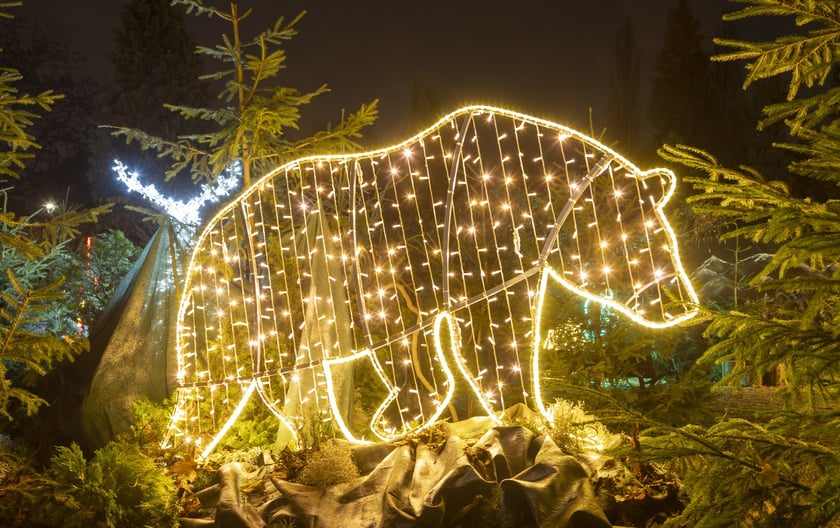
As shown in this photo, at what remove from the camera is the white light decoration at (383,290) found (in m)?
4.76

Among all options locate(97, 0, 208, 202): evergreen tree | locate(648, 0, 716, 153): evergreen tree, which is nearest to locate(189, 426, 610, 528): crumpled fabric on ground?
locate(97, 0, 208, 202): evergreen tree

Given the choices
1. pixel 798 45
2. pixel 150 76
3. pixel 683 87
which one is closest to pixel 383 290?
pixel 798 45

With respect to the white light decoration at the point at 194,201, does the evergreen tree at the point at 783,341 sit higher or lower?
lower

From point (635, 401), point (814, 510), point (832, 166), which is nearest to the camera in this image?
point (814, 510)

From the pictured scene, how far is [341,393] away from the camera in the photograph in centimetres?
588

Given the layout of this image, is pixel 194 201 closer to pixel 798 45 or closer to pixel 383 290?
pixel 383 290

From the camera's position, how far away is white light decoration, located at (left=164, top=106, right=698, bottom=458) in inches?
187

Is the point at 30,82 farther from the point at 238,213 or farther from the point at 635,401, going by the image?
the point at 635,401

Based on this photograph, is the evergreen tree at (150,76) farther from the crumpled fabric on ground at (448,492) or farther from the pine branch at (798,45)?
the pine branch at (798,45)

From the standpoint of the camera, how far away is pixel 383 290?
5.48 metres

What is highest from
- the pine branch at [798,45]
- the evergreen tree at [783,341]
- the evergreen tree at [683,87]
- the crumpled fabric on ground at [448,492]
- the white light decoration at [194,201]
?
the evergreen tree at [683,87]

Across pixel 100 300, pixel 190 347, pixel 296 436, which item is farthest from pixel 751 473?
pixel 100 300

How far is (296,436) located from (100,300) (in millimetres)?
5267

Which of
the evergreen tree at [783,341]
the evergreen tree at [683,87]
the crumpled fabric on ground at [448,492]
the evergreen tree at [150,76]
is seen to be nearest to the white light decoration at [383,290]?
the crumpled fabric on ground at [448,492]
